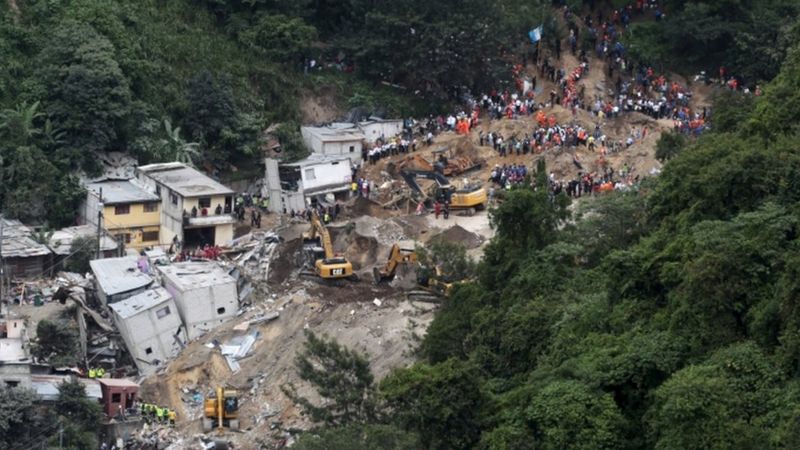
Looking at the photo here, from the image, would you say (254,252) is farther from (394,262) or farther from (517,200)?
(517,200)

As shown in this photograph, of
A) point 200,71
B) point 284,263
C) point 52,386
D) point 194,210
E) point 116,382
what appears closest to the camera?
point 52,386

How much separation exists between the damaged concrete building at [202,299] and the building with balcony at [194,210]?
503 centimetres

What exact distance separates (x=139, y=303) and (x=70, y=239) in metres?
5.91

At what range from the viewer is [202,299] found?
2982 inches

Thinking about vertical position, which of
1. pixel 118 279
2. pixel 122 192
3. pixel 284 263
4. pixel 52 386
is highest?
pixel 122 192

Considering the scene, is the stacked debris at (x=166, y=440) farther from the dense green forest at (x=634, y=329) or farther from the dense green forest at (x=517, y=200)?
the dense green forest at (x=634, y=329)

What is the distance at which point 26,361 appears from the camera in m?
69.9

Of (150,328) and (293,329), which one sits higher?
(293,329)

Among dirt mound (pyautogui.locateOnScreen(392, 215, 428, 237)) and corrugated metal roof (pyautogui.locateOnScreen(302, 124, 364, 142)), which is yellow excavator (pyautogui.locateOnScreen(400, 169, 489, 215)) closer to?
dirt mound (pyautogui.locateOnScreen(392, 215, 428, 237))

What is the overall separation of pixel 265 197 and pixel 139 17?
10.5 metres

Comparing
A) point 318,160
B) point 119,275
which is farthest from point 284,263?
point 318,160

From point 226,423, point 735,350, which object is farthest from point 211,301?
point 735,350

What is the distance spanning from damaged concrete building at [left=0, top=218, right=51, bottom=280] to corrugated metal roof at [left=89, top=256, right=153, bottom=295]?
6.23ft

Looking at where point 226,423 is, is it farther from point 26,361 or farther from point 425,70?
point 425,70
